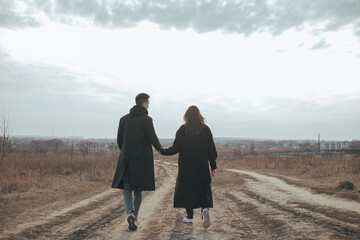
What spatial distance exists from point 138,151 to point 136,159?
14cm

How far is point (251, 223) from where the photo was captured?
5793 millimetres

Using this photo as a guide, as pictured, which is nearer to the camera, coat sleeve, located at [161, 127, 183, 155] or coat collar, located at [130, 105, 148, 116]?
coat collar, located at [130, 105, 148, 116]

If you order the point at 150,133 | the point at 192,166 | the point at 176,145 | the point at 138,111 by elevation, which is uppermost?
the point at 138,111

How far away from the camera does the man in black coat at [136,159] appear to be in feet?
16.4

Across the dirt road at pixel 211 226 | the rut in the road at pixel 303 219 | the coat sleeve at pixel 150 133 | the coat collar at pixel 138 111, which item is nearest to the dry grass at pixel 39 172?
the dirt road at pixel 211 226

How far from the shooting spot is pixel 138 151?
5098 mm

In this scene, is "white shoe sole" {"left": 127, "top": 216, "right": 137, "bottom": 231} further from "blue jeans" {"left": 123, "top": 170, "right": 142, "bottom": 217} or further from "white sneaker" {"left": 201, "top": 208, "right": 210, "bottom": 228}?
"white sneaker" {"left": 201, "top": 208, "right": 210, "bottom": 228}

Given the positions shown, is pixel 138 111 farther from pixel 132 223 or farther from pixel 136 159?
pixel 132 223

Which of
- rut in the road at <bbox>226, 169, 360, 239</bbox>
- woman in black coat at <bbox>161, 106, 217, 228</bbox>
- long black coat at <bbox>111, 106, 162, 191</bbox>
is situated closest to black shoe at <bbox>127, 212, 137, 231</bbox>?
long black coat at <bbox>111, 106, 162, 191</bbox>

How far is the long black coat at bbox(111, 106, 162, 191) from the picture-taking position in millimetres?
5016

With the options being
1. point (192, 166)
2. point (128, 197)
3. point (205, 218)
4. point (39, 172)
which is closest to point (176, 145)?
point (192, 166)

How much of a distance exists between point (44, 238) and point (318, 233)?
4341 millimetres

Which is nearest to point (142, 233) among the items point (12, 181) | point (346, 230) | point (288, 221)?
point (288, 221)

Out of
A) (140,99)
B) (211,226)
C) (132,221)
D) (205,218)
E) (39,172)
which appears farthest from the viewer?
(39,172)
